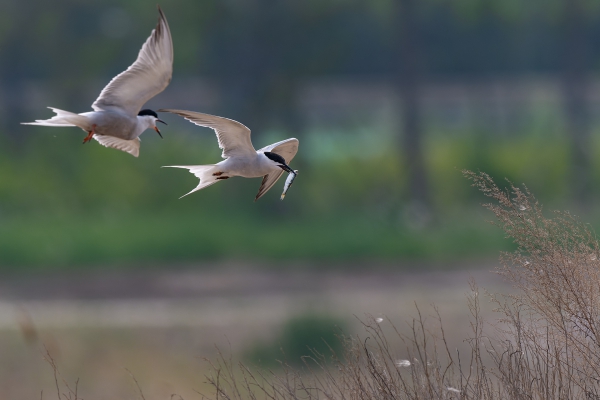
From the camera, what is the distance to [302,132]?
59.4 feet

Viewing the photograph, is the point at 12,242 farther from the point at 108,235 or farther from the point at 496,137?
the point at 496,137

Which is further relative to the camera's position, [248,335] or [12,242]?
[12,242]

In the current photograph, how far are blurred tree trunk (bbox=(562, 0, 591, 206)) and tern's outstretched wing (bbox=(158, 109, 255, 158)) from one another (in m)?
13.6

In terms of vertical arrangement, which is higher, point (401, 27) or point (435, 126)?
point (401, 27)

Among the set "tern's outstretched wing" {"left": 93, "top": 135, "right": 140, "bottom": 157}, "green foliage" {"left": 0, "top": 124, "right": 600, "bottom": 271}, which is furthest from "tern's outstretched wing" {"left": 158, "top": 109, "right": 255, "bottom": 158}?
"green foliage" {"left": 0, "top": 124, "right": 600, "bottom": 271}

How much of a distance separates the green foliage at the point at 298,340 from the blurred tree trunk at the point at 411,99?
7011 mm

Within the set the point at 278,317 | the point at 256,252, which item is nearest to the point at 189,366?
the point at 278,317

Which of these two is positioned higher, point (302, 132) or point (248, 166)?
point (248, 166)

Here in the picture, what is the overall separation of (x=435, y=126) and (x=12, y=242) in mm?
10086

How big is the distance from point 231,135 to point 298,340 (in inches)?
224

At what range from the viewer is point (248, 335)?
11180mm

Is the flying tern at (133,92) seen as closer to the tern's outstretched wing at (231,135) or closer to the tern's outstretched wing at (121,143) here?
the tern's outstretched wing at (121,143)

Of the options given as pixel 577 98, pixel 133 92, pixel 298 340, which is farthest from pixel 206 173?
pixel 577 98

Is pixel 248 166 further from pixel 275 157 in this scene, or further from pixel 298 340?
pixel 298 340
